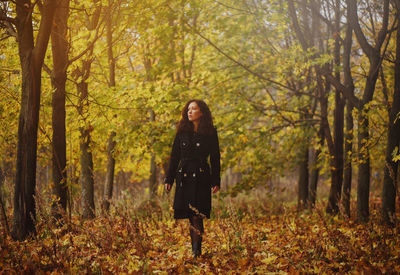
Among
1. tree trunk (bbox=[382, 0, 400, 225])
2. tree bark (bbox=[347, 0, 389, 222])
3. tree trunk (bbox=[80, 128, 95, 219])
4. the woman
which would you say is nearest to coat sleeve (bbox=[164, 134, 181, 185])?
the woman

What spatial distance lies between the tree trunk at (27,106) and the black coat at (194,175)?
223cm

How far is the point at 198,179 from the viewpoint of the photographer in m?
4.98

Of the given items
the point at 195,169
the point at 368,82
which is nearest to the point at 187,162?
the point at 195,169

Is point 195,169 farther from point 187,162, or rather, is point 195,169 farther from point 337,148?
A: point 337,148

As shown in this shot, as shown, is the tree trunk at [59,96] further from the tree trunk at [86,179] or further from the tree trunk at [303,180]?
the tree trunk at [303,180]

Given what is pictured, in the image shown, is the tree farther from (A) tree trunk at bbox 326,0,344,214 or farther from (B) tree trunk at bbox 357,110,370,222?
(A) tree trunk at bbox 326,0,344,214

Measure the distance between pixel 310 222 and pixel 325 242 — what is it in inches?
123

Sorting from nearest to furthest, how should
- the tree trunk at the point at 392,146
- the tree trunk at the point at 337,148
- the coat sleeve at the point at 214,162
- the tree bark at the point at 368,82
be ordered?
1. the coat sleeve at the point at 214,162
2. the tree trunk at the point at 392,146
3. the tree bark at the point at 368,82
4. the tree trunk at the point at 337,148

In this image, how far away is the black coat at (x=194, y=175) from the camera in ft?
16.3

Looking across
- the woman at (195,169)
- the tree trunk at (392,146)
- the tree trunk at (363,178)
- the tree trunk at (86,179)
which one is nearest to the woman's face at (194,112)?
the woman at (195,169)

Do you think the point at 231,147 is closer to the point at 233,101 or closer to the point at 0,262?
the point at 233,101

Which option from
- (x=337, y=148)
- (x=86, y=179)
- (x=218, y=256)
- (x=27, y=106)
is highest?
Result: (x=27, y=106)

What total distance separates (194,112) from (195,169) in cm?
79

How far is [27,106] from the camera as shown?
5645 mm
